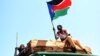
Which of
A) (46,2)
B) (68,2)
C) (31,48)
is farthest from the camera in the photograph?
(46,2)

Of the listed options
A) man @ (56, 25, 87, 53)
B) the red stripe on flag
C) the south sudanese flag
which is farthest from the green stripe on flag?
man @ (56, 25, 87, 53)

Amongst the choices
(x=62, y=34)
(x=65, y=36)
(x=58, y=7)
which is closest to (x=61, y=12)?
(x=58, y=7)

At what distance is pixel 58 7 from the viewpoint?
16344mm

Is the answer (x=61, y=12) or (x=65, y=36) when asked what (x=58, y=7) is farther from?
(x=65, y=36)

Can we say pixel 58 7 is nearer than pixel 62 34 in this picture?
No

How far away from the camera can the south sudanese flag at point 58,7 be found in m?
15.9

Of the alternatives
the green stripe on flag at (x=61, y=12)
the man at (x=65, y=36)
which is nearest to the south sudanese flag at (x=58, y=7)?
the green stripe on flag at (x=61, y=12)

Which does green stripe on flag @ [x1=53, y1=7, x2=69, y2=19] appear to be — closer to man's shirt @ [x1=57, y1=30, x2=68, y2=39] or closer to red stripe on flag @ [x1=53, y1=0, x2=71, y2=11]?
red stripe on flag @ [x1=53, y1=0, x2=71, y2=11]

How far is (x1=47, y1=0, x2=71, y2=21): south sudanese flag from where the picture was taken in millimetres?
15930

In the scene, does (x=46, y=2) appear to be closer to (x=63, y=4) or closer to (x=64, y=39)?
(x=63, y=4)

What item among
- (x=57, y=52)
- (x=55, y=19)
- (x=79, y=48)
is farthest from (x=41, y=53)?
(x=55, y=19)

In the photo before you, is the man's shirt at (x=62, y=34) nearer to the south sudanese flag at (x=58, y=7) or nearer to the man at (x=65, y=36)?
the man at (x=65, y=36)

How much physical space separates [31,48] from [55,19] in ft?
11.5

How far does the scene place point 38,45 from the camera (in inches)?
516
